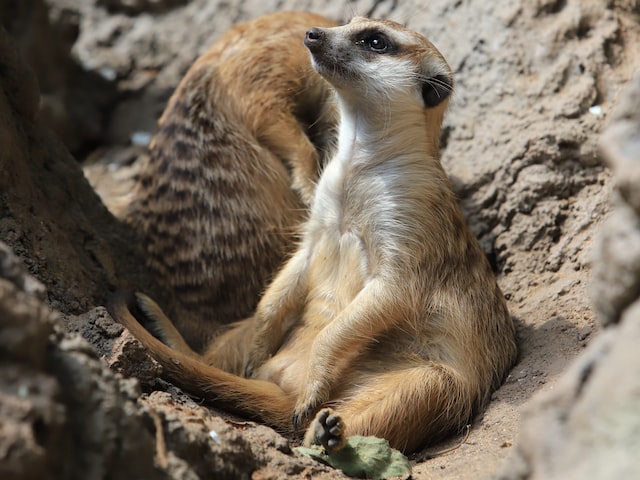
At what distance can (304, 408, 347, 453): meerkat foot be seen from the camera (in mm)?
2441

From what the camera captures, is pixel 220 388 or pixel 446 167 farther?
pixel 446 167

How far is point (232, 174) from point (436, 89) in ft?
3.28

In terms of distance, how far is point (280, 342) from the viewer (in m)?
3.27

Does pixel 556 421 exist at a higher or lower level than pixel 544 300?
higher

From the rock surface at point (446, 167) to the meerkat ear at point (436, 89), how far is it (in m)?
0.78

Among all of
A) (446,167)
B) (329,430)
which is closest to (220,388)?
(329,430)

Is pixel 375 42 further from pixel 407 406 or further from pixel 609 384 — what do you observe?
pixel 609 384

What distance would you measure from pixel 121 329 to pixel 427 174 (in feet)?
4.05

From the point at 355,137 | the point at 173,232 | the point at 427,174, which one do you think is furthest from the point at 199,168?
the point at 427,174

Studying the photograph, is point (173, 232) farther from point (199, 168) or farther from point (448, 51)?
point (448, 51)

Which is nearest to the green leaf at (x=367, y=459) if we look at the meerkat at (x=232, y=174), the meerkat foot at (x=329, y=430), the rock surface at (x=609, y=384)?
the meerkat foot at (x=329, y=430)

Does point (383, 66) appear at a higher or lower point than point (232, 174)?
higher

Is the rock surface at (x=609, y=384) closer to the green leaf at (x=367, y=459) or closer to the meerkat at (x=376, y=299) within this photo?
the green leaf at (x=367, y=459)

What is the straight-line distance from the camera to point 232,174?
11.7 feet
